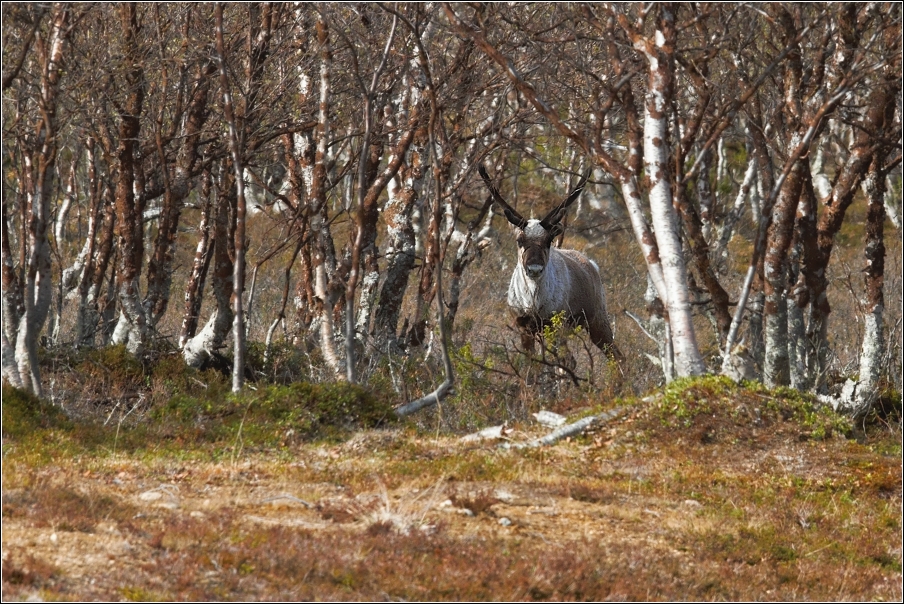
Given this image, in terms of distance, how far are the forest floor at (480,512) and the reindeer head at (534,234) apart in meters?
4.31

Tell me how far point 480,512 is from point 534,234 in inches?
297

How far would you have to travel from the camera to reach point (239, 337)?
1193cm

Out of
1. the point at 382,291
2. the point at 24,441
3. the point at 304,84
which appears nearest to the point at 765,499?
the point at 24,441

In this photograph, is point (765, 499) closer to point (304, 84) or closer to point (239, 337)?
point (239, 337)

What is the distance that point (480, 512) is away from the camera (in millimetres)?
8289

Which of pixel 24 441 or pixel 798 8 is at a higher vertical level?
pixel 798 8

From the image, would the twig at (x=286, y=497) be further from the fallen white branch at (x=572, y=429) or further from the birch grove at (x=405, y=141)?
the birch grove at (x=405, y=141)

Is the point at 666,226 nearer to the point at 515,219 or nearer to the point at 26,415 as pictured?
the point at 515,219

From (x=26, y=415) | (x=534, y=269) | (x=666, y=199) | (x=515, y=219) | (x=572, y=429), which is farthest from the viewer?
(x=515, y=219)

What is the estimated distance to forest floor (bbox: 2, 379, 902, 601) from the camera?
22.5 ft

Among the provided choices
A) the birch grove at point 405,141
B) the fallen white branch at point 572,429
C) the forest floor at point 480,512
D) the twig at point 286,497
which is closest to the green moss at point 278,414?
the forest floor at point 480,512

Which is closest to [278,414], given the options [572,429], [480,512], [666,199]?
[572,429]

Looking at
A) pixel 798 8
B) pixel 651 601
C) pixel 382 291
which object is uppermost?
pixel 798 8

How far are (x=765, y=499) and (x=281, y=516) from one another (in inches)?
155
